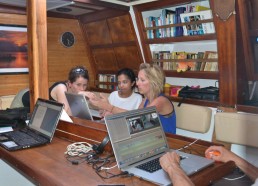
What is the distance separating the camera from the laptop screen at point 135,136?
50.7 inches

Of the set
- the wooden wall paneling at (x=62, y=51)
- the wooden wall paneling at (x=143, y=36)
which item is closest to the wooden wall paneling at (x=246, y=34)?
the wooden wall paneling at (x=143, y=36)

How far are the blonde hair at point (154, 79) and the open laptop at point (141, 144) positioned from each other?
0.93 m

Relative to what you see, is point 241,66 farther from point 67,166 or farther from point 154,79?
point 67,166

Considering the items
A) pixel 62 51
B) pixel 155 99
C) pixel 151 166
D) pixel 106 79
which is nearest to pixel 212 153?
pixel 151 166

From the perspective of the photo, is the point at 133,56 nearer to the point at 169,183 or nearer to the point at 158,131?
the point at 158,131

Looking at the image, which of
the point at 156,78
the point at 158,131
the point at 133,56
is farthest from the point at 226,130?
the point at 133,56

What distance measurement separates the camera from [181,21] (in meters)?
3.38

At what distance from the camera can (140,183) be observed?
1.15 metres

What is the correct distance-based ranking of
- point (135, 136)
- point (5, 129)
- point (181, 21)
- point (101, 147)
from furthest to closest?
point (181, 21), point (5, 129), point (101, 147), point (135, 136)

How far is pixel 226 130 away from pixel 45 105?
5.20 feet

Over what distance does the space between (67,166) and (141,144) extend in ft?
1.26

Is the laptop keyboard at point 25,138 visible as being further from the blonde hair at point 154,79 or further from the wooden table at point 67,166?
the blonde hair at point 154,79

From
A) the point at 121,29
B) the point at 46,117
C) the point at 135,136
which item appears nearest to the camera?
the point at 135,136

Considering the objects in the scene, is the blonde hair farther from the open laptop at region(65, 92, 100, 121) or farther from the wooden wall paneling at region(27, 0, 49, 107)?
the wooden wall paneling at region(27, 0, 49, 107)
